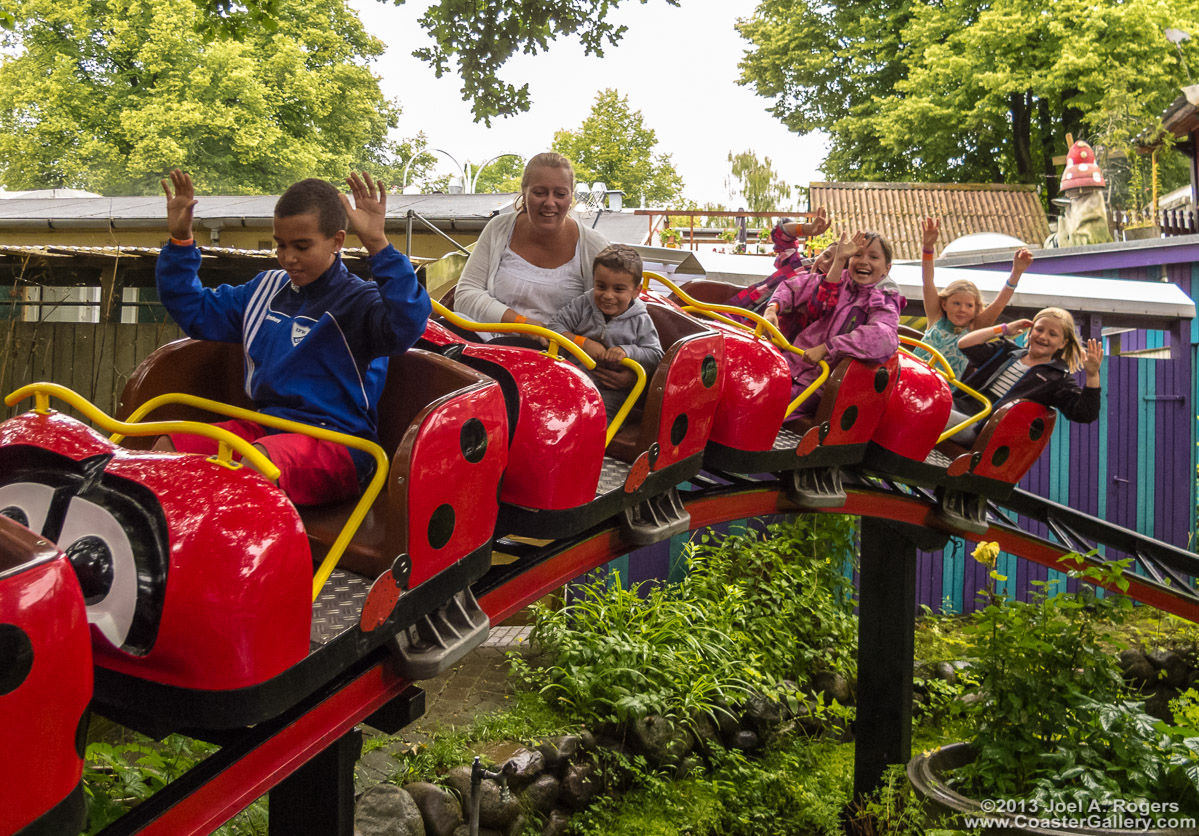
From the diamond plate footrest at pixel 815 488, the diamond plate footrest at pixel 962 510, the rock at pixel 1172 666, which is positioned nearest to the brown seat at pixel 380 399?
the diamond plate footrest at pixel 815 488

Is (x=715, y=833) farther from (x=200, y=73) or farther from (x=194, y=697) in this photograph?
(x=200, y=73)

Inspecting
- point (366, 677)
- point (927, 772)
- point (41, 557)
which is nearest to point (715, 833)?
point (927, 772)

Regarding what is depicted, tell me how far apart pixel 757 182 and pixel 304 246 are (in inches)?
1059

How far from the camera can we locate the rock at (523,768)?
4.25 meters

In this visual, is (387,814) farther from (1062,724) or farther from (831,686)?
(831,686)

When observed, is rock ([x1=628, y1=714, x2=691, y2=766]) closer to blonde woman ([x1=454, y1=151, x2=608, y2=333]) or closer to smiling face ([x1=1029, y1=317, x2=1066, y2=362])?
smiling face ([x1=1029, y1=317, x2=1066, y2=362])

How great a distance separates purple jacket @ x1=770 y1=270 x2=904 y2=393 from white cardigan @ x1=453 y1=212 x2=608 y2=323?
105 cm

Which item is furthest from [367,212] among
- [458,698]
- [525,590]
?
[458,698]

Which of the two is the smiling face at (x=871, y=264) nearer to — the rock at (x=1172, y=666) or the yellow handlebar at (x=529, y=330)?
the yellow handlebar at (x=529, y=330)

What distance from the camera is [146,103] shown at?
22.0m

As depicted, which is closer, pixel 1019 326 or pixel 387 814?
pixel 387 814

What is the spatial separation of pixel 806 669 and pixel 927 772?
1.31 m

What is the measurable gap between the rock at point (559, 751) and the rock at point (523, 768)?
0.06m

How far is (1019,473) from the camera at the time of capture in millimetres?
4418
